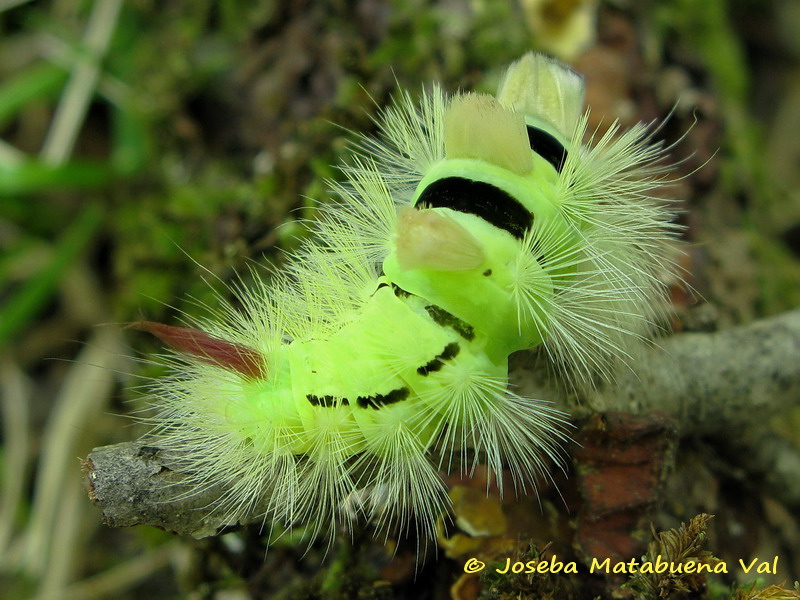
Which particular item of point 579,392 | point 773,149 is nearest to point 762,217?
point 773,149

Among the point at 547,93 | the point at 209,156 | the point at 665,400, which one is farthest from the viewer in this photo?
the point at 209,156

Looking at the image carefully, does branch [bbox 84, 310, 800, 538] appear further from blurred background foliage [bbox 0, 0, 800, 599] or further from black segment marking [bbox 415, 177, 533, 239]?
black segment marking [bbox 415, 177, 533, 239]

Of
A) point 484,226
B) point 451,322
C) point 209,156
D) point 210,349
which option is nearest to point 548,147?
point 484,226

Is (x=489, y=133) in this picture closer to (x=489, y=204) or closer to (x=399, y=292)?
(x=489, y=204)

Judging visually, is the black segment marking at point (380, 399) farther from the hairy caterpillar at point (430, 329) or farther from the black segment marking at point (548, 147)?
the black segment marking at point (548, 147)

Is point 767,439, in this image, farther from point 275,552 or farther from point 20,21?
point 20,21

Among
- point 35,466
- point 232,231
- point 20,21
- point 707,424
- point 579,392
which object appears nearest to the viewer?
point 579,392
